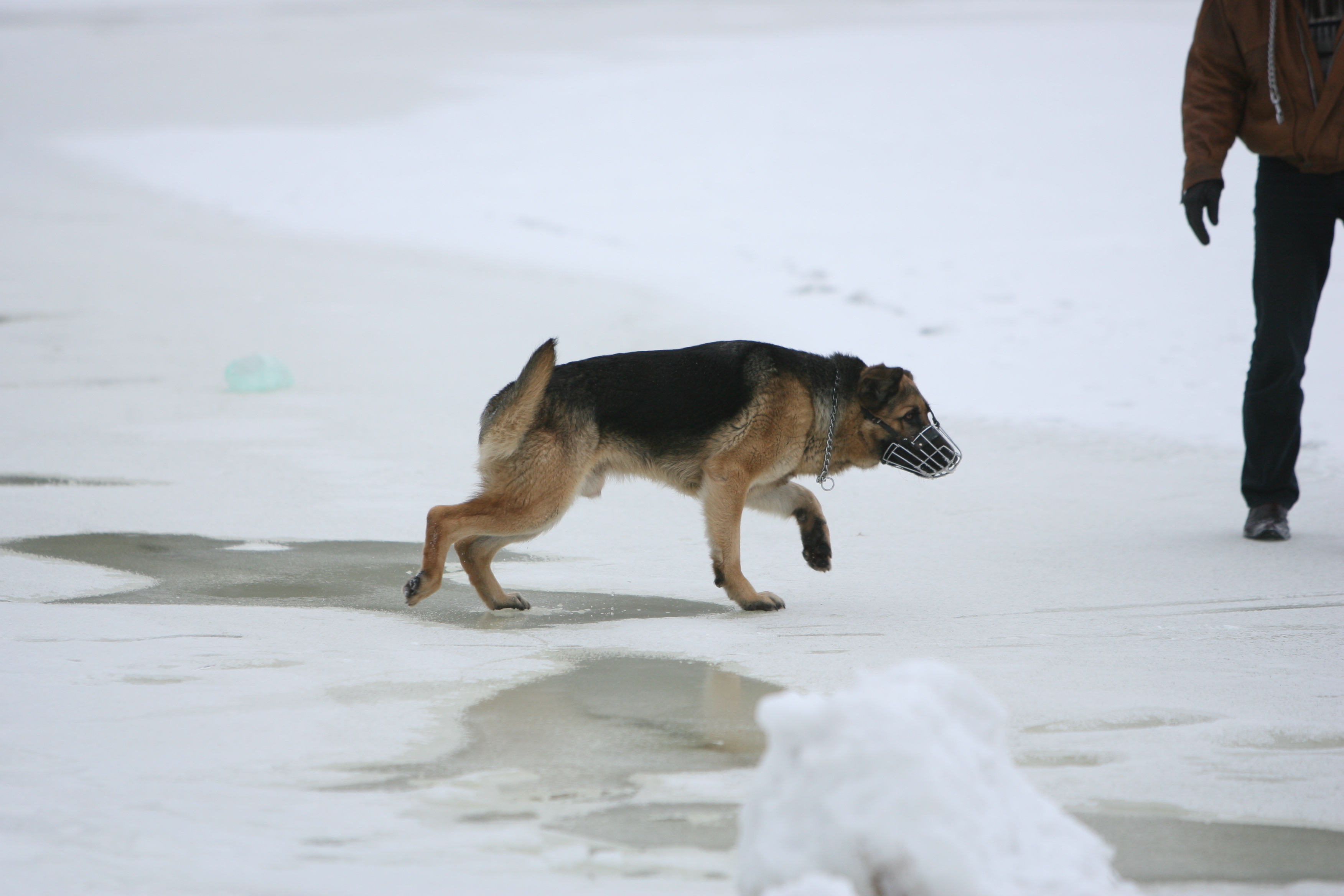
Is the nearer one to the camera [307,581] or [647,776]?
[647,776]

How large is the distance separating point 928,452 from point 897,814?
3234mm

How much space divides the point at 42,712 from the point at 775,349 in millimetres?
3081

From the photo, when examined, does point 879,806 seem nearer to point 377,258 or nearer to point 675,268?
point 675,268

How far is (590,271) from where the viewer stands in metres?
14.2

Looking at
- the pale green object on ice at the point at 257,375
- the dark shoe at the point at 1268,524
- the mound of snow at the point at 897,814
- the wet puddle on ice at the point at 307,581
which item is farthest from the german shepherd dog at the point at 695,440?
the pale green object on ice at the point at 257,375

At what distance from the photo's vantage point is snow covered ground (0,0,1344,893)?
9.81 feet

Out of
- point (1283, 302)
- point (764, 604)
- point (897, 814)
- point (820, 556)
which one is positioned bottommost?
point (897, 814)

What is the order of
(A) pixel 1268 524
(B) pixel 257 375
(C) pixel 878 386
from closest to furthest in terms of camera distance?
(C) pixel 878 386
(A) pixel 1268 524
(B) pixel 257 375

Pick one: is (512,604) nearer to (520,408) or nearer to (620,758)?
(520,408)

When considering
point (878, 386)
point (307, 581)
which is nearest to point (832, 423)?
point (878, 386)

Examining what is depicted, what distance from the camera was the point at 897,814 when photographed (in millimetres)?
2248

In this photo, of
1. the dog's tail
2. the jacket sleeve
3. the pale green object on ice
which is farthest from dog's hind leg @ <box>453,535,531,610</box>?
the pale green object on ice

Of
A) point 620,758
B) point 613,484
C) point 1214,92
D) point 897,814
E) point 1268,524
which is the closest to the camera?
point 897,814

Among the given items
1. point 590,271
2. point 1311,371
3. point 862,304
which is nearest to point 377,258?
point 590,271
